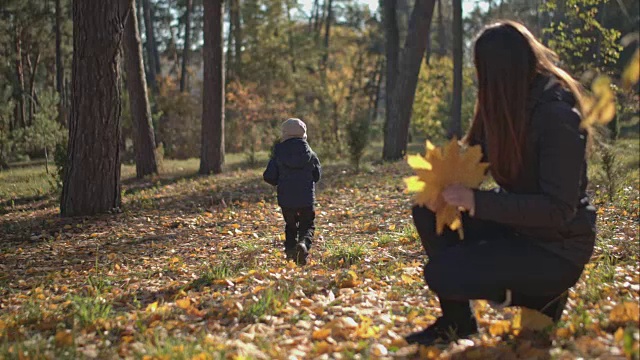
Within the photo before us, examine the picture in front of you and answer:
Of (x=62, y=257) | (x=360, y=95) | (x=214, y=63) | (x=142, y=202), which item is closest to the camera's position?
(x=62, y=257)

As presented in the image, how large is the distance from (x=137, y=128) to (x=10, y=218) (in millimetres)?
4923

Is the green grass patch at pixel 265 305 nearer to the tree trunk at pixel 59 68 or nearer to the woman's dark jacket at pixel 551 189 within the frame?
the woman's dark jacket at pixel 551 189

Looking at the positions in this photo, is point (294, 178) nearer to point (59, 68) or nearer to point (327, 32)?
point (59, 68)

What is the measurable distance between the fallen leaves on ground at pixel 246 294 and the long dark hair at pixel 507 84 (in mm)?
886

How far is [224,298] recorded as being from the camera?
4012 mm

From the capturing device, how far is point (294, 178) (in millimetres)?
5992

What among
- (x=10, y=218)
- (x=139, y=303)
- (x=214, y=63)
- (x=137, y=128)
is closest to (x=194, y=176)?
(x=137, y=128)

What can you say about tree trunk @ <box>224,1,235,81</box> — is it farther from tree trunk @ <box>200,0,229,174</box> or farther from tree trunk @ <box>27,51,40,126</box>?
tree trunk @ <box>200,0,229,174</box>

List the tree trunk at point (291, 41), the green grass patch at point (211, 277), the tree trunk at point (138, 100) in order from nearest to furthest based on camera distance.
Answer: the green grass patch at point (211, 277) < the tree trunk at point (138, 100) < the tree trunk at point (291, 41)

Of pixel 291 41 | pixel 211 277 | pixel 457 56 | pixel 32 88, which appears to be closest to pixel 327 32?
pixel 291 41

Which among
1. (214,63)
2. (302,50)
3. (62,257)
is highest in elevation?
(302,50)

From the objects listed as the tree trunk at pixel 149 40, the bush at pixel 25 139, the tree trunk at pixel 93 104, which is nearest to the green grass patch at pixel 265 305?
the tree trunk at pixel 93 104

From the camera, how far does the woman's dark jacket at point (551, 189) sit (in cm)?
262

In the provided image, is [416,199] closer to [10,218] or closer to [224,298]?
[224,298]
